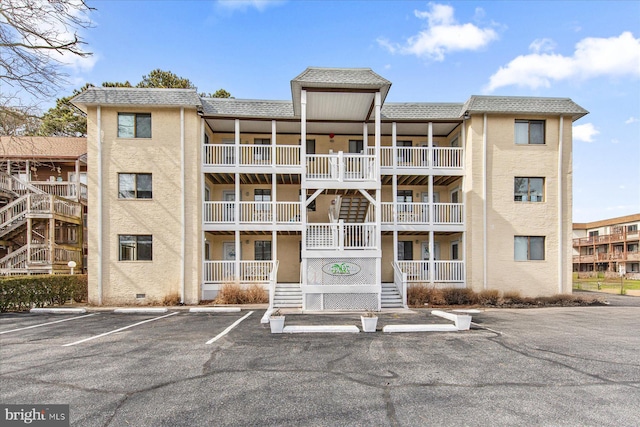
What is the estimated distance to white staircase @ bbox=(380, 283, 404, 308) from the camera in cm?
1554

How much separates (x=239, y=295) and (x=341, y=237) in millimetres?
5422

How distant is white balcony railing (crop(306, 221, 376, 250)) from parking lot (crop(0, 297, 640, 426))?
4.80 m

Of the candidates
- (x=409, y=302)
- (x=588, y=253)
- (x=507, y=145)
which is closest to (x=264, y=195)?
(x=409, y=302)

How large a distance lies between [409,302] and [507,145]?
8.76 m

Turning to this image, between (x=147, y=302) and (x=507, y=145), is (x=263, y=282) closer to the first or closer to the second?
(x=147, y=302)

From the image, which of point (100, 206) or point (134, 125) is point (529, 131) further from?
point (100, 206)

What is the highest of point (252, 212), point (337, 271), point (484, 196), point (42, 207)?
point (484, 196)

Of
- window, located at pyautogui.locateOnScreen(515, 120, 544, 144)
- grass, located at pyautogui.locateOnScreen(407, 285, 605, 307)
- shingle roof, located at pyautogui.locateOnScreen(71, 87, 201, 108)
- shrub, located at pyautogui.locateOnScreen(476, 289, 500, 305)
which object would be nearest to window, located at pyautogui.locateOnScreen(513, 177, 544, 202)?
window, located at pyautogui.locateOnScreen(515, 120, 544, 144)

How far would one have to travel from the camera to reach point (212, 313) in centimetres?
1416

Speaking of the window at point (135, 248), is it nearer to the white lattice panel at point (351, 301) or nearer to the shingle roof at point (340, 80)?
the white lattice panel at point (351, 301)

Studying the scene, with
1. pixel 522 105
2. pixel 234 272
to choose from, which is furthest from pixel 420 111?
pixel 234 272

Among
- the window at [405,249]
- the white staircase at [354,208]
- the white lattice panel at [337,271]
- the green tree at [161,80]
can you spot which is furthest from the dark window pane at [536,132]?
the green tree at [161,80]

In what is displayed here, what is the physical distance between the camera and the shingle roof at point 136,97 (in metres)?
16.6

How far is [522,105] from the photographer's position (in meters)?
17.6
